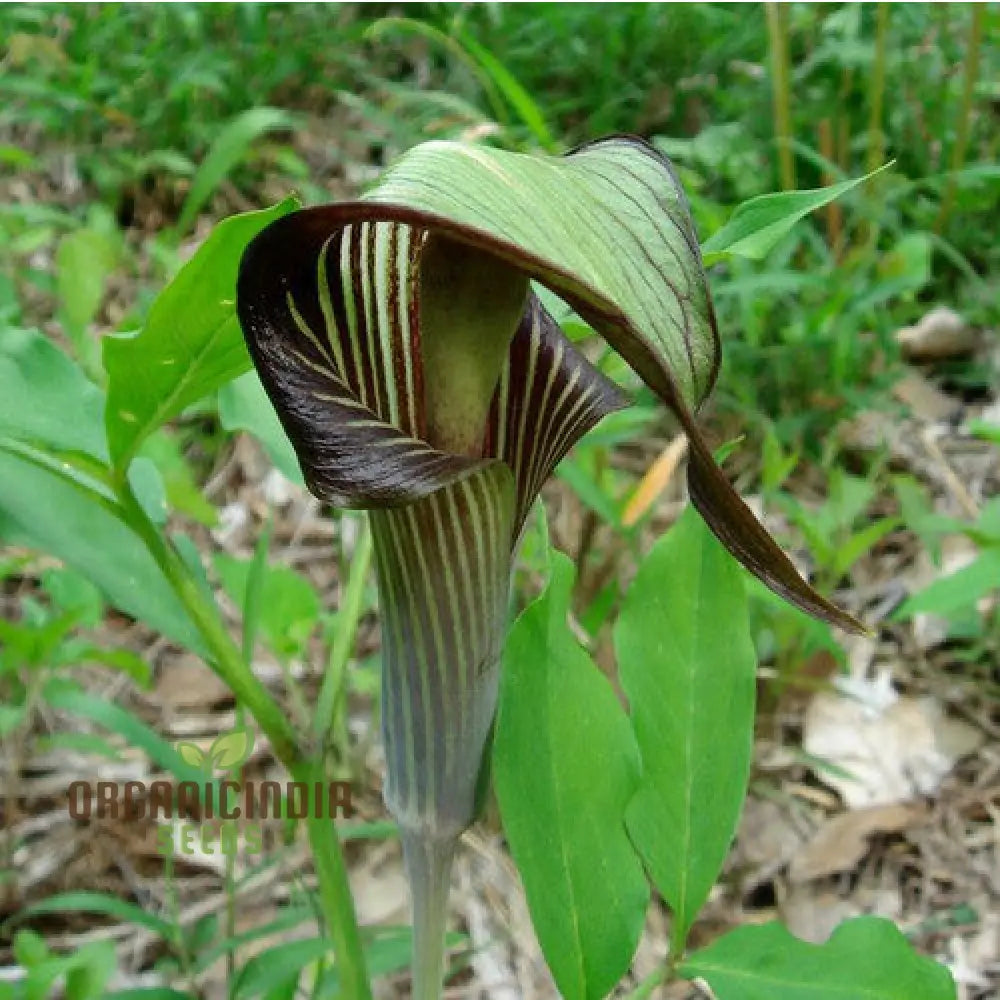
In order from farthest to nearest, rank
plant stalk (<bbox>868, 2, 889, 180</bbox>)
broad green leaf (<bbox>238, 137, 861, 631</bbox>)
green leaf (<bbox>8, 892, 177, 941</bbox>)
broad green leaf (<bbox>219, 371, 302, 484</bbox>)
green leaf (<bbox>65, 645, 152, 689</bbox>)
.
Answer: plant stalk (<bbox>868, 2, 889, 180</bbox>), green leaf (<bbox>65, 645, 152, 689</bbox>), green leaf (<bbox>8, 892, 177, 941</bbox>), broad green leaf (<bbox>219, 371, 302, 484</bbox>), broad green leaf (<bbox>238, 137, 861, 631</bbox>)

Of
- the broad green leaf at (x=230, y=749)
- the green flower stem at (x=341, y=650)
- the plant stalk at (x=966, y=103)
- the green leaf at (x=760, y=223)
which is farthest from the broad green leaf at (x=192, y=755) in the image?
the plant stalk at (x=966, y=103)

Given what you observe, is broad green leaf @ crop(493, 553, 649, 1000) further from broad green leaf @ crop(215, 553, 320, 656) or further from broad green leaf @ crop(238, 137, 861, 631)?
broad green leaf @ crop(215, 553, 320, 656)

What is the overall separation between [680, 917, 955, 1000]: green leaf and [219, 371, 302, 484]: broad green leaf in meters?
0.38

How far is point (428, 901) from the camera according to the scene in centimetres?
69

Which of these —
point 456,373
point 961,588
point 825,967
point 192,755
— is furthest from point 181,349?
point 961,588

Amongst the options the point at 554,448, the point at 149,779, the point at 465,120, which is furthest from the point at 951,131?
the point at 554,448

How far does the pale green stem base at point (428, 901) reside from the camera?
26.3 inches

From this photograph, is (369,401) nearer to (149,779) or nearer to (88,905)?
(88,905)

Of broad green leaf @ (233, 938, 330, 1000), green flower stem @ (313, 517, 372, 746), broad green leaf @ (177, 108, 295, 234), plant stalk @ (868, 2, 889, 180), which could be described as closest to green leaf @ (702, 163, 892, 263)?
green flower stem @ (313, 517, 372, 746)

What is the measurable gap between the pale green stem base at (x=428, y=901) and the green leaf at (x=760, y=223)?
1.11 ft

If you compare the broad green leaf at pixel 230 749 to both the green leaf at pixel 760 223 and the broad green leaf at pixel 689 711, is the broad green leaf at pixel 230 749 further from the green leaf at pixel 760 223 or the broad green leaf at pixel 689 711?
the green leaf at pixel 760 223

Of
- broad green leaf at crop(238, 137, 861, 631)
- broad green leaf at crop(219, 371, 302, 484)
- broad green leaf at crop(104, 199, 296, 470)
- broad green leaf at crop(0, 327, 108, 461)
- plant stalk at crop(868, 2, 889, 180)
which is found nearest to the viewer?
broad green leaf at crop(238, 137, 861, 631)

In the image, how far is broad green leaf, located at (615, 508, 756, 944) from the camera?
26.4 inches

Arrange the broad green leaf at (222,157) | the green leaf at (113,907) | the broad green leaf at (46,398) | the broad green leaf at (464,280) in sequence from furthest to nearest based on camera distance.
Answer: the broad green leaf at (222,157)
the green leaf at (113,907)
the broad green leaf at (46,398)
the broad green leaf at (464,280)
